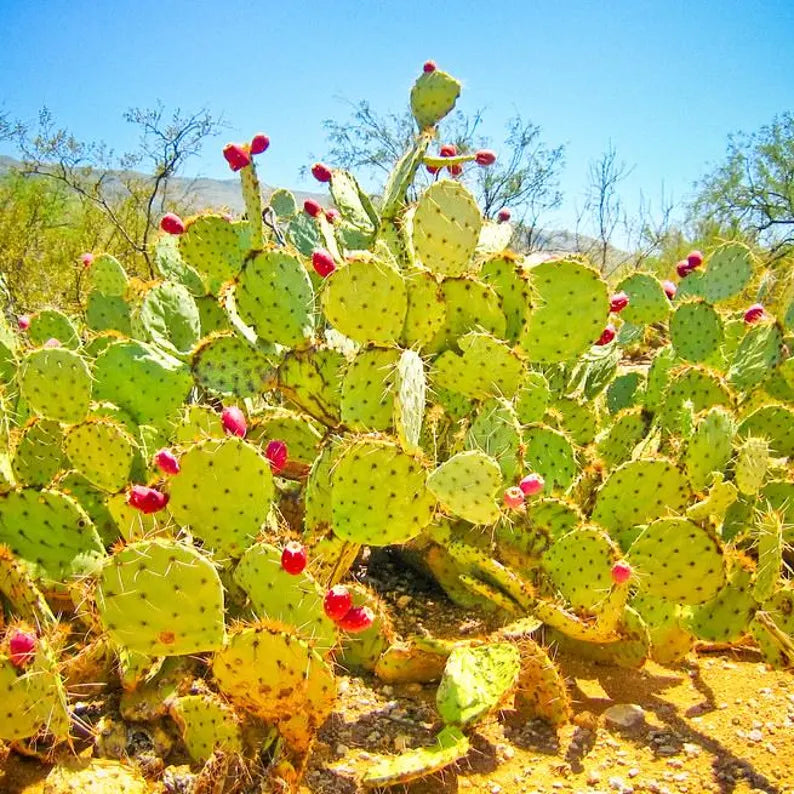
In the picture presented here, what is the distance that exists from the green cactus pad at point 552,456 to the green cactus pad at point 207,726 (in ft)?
4.95

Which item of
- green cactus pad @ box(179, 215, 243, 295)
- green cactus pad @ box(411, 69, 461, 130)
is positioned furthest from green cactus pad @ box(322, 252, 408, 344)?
green cactus pad @ box(411, 69, 461, 130)

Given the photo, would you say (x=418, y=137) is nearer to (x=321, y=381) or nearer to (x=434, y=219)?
(x=434, y=219)

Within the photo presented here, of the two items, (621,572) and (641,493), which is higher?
(641,493)

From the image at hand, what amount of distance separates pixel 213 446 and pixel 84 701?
2.71 ft

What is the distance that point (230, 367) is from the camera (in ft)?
8.30

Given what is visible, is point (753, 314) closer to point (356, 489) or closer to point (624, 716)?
point (624, 716)

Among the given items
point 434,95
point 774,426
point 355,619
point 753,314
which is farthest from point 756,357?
A: point 355,619

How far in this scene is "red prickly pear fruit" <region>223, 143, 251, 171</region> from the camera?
2.30 meters

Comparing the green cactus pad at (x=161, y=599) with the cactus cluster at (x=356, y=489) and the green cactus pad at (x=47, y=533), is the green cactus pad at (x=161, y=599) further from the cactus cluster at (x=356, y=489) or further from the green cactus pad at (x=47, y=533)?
the green cactus pad at (x=47, y=533)

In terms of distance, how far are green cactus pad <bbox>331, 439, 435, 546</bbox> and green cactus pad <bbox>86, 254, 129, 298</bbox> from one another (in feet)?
6.94

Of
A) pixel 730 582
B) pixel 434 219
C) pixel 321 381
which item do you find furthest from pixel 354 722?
pixel 434 219

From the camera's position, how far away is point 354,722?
2004 mm

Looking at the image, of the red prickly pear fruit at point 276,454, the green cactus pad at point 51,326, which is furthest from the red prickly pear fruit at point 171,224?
the red prickly pear fruit at point 276,454

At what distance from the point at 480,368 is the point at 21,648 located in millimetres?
1514
